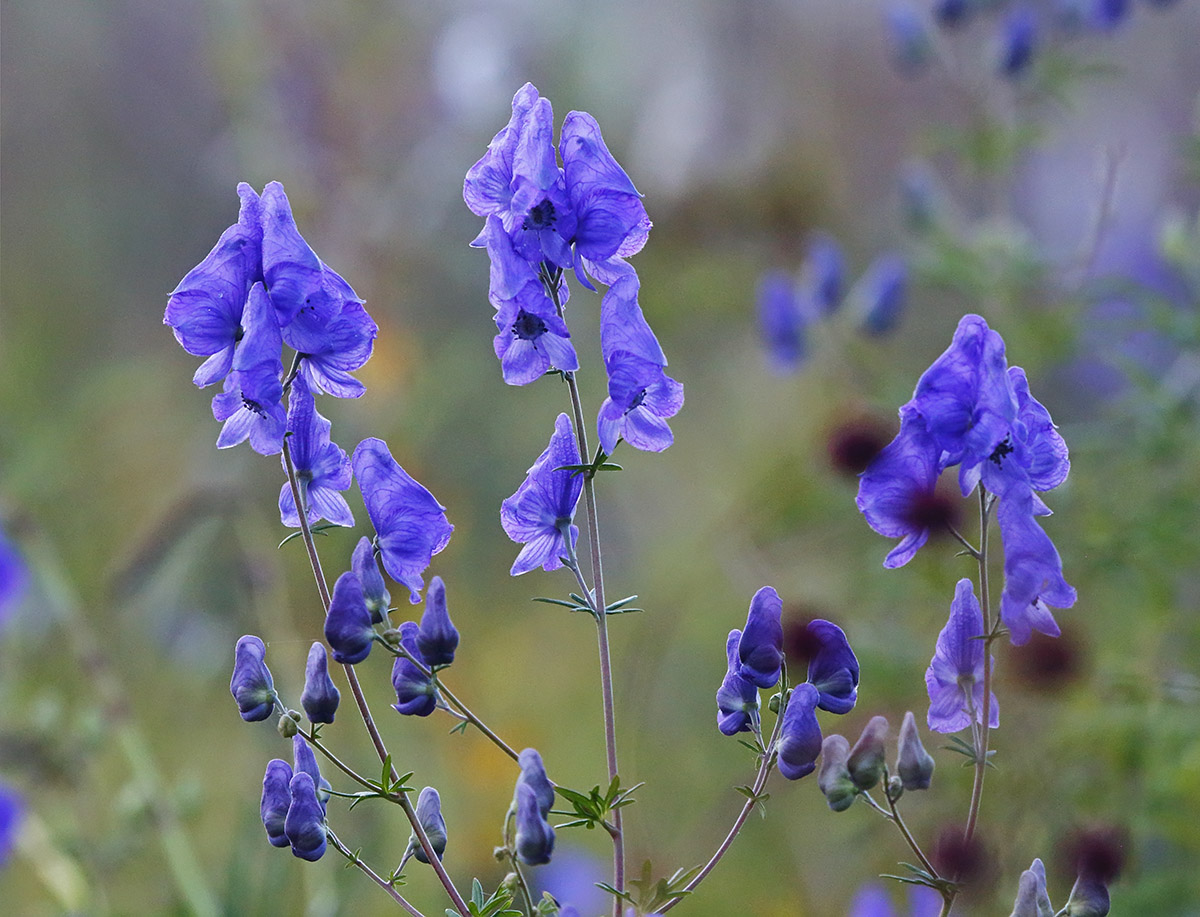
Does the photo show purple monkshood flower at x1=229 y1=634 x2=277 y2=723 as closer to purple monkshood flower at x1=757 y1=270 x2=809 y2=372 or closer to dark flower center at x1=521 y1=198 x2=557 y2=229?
dark flower center at x1=521 y1=198 x2=557 y2=229

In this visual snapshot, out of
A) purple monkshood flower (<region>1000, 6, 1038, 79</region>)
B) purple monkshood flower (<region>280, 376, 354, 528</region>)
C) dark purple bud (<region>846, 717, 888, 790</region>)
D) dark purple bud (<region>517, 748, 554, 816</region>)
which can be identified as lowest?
dark purple bud (<region>517, 748, 554, 816</region>)

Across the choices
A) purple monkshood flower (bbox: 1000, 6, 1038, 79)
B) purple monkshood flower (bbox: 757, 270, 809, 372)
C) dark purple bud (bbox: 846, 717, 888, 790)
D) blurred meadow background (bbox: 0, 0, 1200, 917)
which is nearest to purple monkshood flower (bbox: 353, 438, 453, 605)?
dark purple bud (bbox: 846, 717, 888, 790)

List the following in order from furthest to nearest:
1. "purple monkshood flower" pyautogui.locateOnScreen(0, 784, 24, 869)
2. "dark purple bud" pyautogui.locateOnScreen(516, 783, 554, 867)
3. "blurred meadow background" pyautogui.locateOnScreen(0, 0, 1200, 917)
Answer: "purple monkshood flower" pyautogui.locateOnScreen(0, 784, 24, 869) < "blurred meadow background" pyautogui.locateOnScreen(0, 0, 1200, 917) < "dark purple bud" pyautogui.locateOnScreen(516, 783, 554, 867)

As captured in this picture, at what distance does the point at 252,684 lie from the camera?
22.7 inches

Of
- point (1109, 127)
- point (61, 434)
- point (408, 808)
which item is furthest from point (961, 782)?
point (1109, 127)

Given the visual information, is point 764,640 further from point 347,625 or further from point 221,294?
point 221,294

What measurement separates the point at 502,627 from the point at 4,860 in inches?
45.0

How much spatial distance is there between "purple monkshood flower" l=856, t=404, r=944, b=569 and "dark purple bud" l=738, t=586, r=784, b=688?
60mm

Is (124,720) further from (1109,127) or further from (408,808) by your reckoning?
(1109,127)

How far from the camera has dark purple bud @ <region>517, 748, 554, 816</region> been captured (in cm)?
54

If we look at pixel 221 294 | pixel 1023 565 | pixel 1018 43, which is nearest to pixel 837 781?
pixel 1023 565

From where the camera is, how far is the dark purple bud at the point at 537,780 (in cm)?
54

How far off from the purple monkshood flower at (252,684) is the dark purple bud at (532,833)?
0.14 metres

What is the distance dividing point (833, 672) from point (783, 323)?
115cm
